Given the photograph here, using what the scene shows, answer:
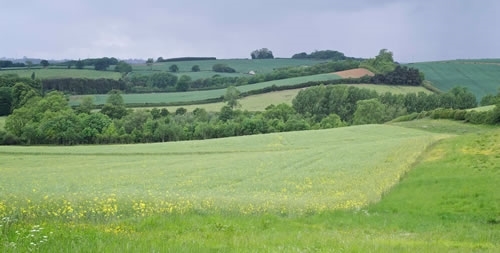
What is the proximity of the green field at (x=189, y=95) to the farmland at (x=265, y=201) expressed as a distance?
82003mm

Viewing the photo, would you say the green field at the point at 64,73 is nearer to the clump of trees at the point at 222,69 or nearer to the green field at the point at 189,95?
the green field at the point at 189,95

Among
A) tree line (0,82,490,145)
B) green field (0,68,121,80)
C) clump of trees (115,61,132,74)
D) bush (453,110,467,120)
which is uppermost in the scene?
clump of trees (115,61,132,74)

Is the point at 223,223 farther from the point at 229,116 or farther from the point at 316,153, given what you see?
the point at 229,116

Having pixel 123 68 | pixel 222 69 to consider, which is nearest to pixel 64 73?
pixel 123 68

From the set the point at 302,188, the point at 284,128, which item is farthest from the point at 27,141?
the point at 302,188

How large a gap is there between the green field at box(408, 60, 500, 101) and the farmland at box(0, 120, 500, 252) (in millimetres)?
101865

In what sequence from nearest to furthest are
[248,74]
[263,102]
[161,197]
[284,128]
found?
[161,197]
[284,128]
[263,102]
[248,74]

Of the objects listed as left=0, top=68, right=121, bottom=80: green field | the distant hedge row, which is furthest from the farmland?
left=0, top=68, right=121, bottom=80: green field

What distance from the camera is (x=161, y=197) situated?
2080 cm

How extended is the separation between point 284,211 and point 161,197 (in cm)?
508

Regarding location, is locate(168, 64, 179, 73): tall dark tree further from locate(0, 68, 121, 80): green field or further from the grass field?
the grass field

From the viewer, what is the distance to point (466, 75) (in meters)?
158

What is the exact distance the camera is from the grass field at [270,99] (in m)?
130

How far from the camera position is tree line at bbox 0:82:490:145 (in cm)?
9075
